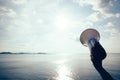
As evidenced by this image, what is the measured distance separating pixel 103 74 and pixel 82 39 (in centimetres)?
163

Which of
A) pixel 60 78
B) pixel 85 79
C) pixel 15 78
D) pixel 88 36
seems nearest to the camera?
pixel 88 36

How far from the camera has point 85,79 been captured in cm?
9406

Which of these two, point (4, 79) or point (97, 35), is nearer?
point (97, 35)

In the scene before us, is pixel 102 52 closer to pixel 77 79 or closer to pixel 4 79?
pixel 77 79

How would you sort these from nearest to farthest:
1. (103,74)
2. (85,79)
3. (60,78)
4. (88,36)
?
1. (103,74)
2. (88,36)
3. (85,79)
4. (60,78)

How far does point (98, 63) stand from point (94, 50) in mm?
354

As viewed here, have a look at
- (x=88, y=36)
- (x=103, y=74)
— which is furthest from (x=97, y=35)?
(x=103, y=74)

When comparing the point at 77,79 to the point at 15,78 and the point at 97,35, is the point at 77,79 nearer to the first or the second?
the point at 15,78

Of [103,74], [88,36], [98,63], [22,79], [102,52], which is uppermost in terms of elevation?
[22,79]

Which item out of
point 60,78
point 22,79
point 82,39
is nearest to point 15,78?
point 22,79

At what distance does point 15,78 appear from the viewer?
10088cm

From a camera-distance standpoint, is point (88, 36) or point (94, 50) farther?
point (88, 36)

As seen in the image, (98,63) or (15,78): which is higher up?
(15,78)

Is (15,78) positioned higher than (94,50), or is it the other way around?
(15,78)
